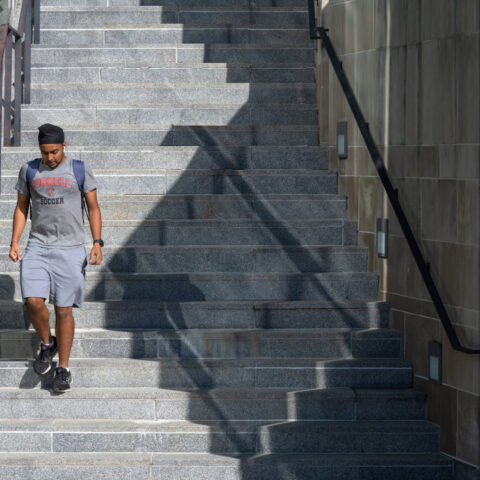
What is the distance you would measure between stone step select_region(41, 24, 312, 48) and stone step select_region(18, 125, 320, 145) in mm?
1492

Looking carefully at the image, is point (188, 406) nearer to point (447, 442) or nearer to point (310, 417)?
point (310, 417)

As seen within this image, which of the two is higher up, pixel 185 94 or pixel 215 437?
pixel 185 94

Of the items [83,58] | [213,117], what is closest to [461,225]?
[213,117]

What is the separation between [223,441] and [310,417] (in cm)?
62

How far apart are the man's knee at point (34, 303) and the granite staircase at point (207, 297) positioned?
0.58 m

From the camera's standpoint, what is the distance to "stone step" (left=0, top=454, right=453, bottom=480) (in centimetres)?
646

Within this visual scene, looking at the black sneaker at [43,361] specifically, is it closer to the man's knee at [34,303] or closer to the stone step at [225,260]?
the man's knee at [34,303]

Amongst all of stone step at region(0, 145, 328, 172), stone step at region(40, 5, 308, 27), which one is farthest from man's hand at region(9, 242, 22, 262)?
stone step at region(40, 5, 308, 27)

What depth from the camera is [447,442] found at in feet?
22.0

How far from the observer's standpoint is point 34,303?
6.76 meters

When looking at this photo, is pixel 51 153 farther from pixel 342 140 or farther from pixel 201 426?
pixel 342 140

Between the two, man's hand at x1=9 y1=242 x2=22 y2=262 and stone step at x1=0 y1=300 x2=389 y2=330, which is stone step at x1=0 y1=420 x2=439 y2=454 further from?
man's hand at x1=9 y1=242 x2=22 y2=262

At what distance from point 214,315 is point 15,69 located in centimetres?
328

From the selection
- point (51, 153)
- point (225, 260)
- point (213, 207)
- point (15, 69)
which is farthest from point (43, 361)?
point (15, 69)
